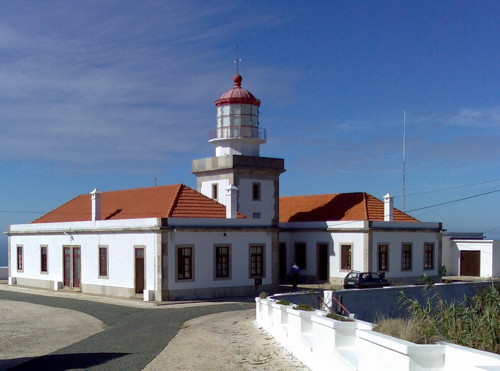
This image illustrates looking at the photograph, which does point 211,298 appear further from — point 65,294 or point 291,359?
point 291,359

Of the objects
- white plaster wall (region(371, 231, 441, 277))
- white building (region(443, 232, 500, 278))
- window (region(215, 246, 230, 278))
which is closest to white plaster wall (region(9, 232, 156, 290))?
window (region(215, 246, 230, 278))

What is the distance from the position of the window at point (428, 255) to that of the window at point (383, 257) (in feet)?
9.54

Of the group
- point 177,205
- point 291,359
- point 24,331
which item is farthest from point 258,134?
point 291,359

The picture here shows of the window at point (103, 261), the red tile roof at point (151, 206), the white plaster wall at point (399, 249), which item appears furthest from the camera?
the white plaster wall at point (399, 249)

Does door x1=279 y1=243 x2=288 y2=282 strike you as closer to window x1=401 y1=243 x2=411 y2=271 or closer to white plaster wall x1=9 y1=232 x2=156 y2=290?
window x1=401 y1=243 x2=411 y2=271

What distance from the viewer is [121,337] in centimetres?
1491

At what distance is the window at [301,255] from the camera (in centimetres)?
3231

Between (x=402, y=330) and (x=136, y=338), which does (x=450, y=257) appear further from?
(x=402, y=330)

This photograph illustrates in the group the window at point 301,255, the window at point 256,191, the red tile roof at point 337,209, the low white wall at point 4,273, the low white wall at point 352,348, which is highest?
the window at point 256,191

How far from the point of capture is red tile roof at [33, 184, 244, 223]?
25969 mm

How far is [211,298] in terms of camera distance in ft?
80.3

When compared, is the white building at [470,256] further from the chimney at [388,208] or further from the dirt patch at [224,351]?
the dirt patch at [224,351]

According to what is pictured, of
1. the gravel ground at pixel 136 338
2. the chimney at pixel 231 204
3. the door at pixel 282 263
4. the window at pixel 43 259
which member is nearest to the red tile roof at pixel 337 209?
the door at pixel 282 263

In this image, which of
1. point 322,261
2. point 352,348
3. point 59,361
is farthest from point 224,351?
point 322,261
